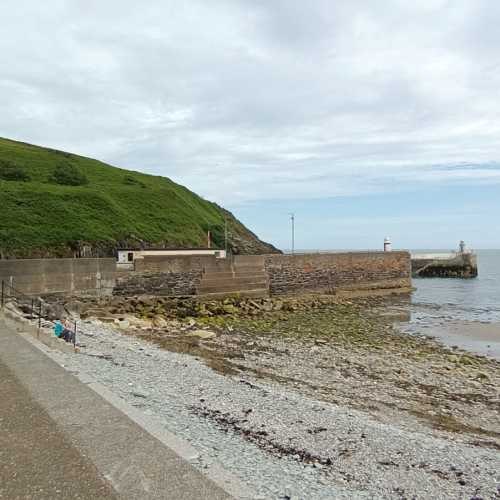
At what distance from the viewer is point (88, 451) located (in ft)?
15.3

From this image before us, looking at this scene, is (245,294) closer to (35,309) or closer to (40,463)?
(35,309)

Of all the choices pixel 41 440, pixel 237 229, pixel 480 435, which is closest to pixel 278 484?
pixel 41 440

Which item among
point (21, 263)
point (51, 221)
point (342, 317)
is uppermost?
point (51, 221)

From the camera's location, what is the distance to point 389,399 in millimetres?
10023

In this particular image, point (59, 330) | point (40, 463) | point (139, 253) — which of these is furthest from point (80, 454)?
point (139, 253)

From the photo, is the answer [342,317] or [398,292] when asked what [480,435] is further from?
[398,292]

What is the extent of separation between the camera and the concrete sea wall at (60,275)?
21625 millimetres

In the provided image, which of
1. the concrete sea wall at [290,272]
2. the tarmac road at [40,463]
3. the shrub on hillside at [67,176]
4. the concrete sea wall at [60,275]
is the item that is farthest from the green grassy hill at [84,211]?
the tarmac road at [40,463]

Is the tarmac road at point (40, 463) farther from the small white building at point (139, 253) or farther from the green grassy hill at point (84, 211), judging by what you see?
the green grassy hill at point (84, 211)

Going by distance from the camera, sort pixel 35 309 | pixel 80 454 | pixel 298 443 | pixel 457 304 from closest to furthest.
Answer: pixel 80 454 → pixel 298 443 → pixel 35 309 → pixel 457 304

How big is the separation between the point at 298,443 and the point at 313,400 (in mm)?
3071

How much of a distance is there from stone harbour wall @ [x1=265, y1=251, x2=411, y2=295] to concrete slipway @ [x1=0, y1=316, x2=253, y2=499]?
26006mm

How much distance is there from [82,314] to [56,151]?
45.6m

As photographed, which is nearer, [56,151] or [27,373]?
[27,373]
